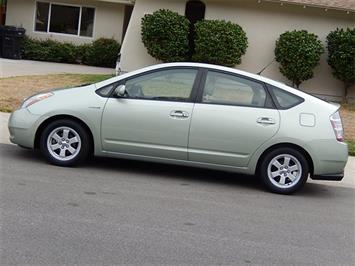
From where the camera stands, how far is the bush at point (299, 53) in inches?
682

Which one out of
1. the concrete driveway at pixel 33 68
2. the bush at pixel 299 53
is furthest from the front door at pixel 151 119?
the bush at pixel 299 53

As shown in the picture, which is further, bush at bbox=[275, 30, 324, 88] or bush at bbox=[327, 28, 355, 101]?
bush at bbox=[275, 30, 324, 88]

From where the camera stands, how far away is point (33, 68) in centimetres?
2011

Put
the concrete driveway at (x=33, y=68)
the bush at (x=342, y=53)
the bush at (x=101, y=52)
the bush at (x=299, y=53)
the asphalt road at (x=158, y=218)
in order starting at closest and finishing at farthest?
the asphalt road at (x=158, y=218) < the bush at (x=342, y=53) < the bush at (x=299, y=53) < the concrete driveway at (x=33, y=68) < the bush at (x=101, y=52)

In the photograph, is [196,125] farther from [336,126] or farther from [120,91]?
[336,126]

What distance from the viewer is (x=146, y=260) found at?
15.9 feet

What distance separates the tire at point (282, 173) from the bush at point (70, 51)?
17248 millimetres

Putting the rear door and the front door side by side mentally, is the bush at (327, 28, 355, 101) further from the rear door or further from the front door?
the front door

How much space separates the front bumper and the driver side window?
1.27m

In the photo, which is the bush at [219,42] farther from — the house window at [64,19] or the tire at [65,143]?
the tire at [65,143]

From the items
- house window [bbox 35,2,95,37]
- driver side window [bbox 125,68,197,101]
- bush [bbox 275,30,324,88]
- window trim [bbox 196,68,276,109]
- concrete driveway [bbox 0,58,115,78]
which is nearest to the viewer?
window trim [bbox 196,68,276,109]

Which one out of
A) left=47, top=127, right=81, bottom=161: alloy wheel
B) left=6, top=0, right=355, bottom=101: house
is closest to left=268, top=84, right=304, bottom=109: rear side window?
left=47, top=127, right=81, bottom=161: alloy wheel

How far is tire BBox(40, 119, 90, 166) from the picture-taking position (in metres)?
7.72

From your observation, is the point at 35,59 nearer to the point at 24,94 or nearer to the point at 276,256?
the point at 24,94
